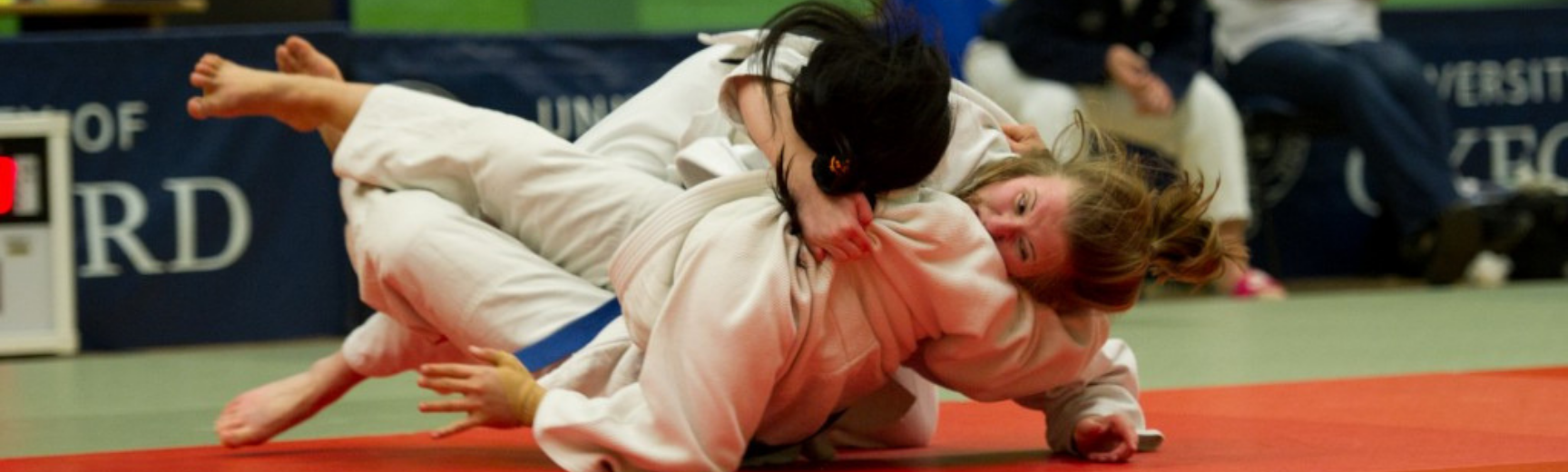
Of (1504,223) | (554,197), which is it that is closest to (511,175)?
(554,197)

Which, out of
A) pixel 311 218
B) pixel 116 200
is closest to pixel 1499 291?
pixel 311 218

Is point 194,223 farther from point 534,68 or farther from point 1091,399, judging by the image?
A: point 1091,399

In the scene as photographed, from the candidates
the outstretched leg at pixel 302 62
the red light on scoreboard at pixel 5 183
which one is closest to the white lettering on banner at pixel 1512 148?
the outstretched leg at pixel 302 62

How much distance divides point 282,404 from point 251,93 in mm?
376

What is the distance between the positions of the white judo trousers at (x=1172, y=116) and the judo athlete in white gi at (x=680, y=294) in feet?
10.3

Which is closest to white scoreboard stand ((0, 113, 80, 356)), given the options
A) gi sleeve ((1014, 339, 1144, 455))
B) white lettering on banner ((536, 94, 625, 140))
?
white lettering on banner ((536, 94, 625, 140))

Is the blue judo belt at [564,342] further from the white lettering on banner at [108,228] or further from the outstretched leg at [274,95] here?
the white lettering on banner at [108,228]

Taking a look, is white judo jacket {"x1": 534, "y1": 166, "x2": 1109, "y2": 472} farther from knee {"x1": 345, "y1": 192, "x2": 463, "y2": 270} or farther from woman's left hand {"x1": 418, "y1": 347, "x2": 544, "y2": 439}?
knee {"x1": 345, "y1": 192, "x2": 463, "y2": 270}

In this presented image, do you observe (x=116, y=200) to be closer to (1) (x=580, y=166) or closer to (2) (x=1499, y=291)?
(1) (x=580, y=166)

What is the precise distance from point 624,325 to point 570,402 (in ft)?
0.54

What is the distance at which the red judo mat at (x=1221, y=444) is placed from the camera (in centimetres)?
223

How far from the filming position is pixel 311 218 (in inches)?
194

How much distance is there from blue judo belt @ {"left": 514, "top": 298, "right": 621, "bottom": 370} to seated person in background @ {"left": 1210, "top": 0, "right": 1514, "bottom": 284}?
4137 millimetres

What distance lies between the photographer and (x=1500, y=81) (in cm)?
657
